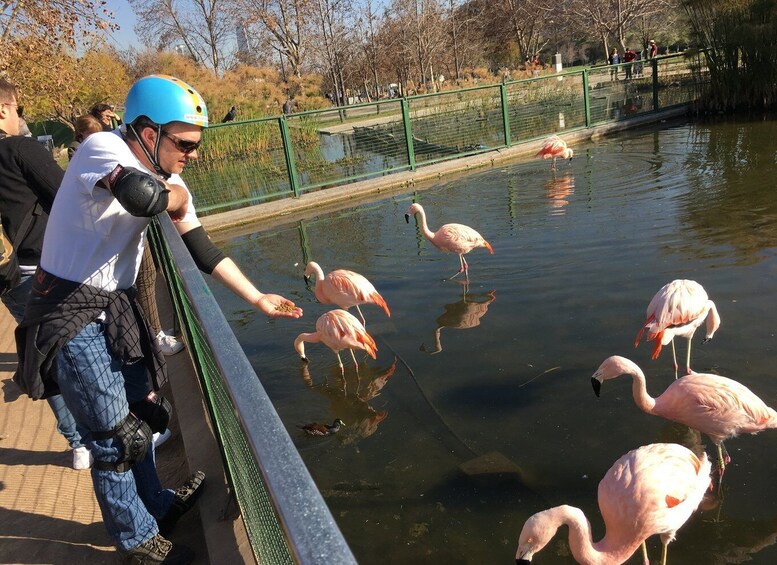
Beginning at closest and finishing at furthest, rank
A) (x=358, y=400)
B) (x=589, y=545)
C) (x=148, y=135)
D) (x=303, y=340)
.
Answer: (x=148, y=135) → (x=589, y=545) → (x=358, y=400) → (x=303, y=340)

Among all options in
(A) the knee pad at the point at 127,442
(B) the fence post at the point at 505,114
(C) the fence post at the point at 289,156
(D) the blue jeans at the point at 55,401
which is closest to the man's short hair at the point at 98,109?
(D) the blue jeans at the point at 55,401

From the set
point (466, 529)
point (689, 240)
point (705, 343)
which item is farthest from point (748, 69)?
point (466, 529)

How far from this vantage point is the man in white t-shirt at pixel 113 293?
7.59 feet

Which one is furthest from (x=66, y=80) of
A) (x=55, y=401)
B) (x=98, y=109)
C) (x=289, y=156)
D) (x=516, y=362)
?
(x=516, y=362)

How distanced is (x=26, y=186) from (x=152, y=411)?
6.03 feet

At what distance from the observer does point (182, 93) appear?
2.45 metres

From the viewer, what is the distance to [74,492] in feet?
11.9

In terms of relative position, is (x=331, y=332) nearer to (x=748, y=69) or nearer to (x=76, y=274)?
(x=76, y=274)

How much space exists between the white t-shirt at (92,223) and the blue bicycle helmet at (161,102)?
0.15 metres

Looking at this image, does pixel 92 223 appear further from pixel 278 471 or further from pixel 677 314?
pixel 677 314

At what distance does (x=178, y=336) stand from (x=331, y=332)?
1598 mm

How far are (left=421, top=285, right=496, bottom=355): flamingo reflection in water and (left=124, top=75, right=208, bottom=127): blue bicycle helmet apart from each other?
3.51 meters

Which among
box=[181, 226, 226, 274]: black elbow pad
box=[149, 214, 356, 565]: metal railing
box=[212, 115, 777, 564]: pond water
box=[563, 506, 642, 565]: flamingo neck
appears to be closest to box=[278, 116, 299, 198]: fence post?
box=[212, 115, 777, 564]: pond water

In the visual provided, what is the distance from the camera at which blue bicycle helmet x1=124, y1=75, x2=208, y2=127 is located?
2.42 metres
